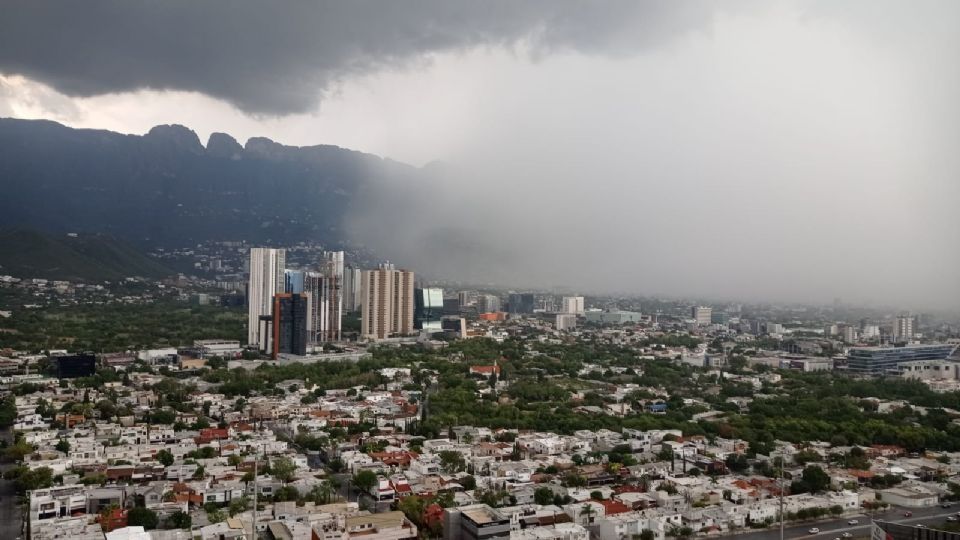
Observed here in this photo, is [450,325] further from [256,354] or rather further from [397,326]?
[256,354]

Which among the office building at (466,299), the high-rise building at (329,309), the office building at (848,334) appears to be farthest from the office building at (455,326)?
the office building at (848,334)

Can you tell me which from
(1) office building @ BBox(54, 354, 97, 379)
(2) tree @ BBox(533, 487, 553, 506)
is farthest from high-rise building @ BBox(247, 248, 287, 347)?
(2) tree @ BBox(533, 487, 553, 506)

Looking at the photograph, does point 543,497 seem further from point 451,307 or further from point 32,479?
point 451,307

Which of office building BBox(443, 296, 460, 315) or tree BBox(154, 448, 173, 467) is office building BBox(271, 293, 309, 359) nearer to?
tree BBox(154, 448, 173, 467)

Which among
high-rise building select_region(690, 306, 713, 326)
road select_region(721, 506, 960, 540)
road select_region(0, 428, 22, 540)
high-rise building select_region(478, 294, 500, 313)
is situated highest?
high-rise building select_region(478, 294, 500, 313)

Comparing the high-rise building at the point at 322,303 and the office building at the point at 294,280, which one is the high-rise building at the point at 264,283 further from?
the office building at the point at 294,280

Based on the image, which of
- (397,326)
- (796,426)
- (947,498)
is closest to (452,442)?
(796,426)
